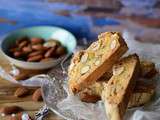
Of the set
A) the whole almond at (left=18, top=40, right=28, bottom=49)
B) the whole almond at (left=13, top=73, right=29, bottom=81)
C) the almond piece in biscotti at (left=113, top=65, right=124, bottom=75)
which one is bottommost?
the almond piece in biscotti at (left=113, top=65, right=124, bottom=75)

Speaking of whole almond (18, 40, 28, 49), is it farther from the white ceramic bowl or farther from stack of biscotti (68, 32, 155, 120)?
stack of biscotti (68, 32, 155, 120)

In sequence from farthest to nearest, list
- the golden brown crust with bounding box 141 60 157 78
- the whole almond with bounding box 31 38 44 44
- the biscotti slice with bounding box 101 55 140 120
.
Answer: the whole almond with bounding box 31 38 44 44, the golden brown crust with bounding box 141 60 157 78, the biscotti slice with bounding box 101 55 140 120

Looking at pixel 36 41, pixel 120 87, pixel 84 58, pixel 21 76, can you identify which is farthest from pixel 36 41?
pixel 120 87

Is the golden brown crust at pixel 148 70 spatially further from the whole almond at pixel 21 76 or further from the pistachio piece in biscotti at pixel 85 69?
the whole almond at pixel 21 76

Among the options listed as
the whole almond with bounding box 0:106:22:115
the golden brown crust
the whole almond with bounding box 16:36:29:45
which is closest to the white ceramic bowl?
the whole almond with bounding box 16:36:29:45

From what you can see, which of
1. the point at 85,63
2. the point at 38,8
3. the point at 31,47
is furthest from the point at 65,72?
the point at 38,8

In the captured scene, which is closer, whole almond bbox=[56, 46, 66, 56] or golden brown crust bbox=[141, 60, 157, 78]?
golden brown crust bbox=[141, 60, 157, 78]

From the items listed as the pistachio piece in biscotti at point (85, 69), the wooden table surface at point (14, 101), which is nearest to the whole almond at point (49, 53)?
the wooden table surface at point (14, 101)

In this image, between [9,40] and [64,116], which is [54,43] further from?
[64,116]
